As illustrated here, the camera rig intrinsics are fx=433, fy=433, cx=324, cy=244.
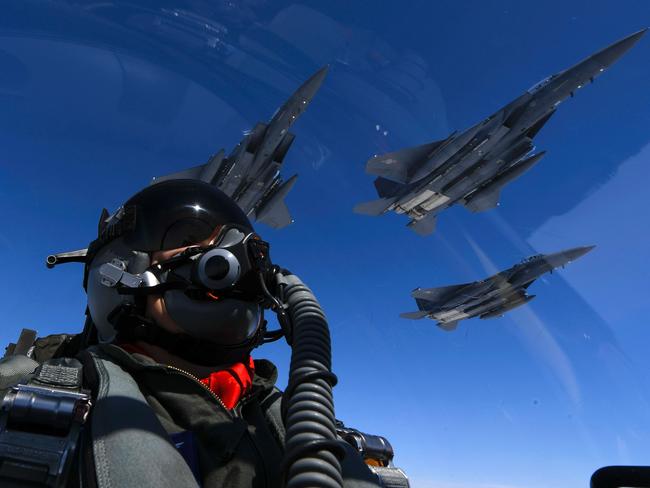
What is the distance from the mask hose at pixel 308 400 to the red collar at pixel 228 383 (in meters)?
0.33

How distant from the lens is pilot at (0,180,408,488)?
4.25 ft

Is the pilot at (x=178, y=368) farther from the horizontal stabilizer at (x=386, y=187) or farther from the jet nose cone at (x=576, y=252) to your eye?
the jet nose cone at (x=576, y=252)

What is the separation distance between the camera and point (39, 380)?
138cm

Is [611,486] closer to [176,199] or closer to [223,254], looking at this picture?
[223,254]

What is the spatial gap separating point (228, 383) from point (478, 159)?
23300mm

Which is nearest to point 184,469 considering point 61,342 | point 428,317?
point 61,342

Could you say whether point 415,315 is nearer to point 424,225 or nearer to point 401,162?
point 424,225

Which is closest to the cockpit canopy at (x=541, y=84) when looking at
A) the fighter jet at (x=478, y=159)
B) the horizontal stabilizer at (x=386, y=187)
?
the fighter jet at (x=478, y=159)

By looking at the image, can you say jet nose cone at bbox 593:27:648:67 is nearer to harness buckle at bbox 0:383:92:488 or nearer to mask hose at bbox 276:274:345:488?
mask hose at bbox 276:274:345:488

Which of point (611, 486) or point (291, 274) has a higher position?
point (291, 274)

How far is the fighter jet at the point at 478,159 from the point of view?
21266 mm

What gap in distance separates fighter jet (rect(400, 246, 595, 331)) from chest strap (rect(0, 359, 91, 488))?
3111cm

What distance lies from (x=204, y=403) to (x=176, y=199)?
3.78ft

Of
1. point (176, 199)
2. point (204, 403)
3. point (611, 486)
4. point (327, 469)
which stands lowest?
point (611, 486)
